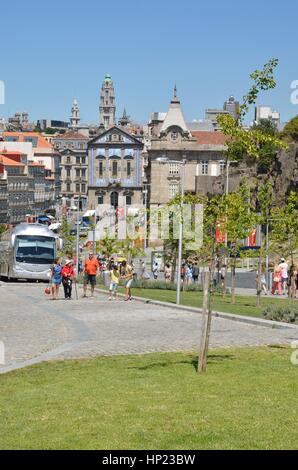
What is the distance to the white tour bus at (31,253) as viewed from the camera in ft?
169

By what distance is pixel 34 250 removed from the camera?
51.5m

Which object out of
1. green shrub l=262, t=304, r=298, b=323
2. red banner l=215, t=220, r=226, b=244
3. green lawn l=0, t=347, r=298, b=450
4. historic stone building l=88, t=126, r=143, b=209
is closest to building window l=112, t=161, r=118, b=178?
historic stone building l=88, t=126, r=143, b=209

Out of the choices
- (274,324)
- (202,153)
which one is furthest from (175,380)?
(202,153)

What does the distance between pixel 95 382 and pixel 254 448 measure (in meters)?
4.48

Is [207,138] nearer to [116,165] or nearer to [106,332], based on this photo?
[116,165]

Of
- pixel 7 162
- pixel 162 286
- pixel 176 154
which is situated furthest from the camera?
pixel 7 162

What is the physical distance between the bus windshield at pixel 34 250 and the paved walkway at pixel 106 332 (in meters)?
22.6

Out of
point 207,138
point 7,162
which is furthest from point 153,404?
point 7,162

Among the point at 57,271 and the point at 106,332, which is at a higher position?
the point at 57,271

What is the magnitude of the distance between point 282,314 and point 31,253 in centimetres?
3085

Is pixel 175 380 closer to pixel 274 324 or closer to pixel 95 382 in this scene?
pixel 95 382

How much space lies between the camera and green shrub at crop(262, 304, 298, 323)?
21.4 m

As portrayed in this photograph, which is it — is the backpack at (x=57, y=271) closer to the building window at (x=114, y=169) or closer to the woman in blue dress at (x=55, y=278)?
the woman in blue dress at (x=55, y=278)

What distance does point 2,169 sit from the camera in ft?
515
